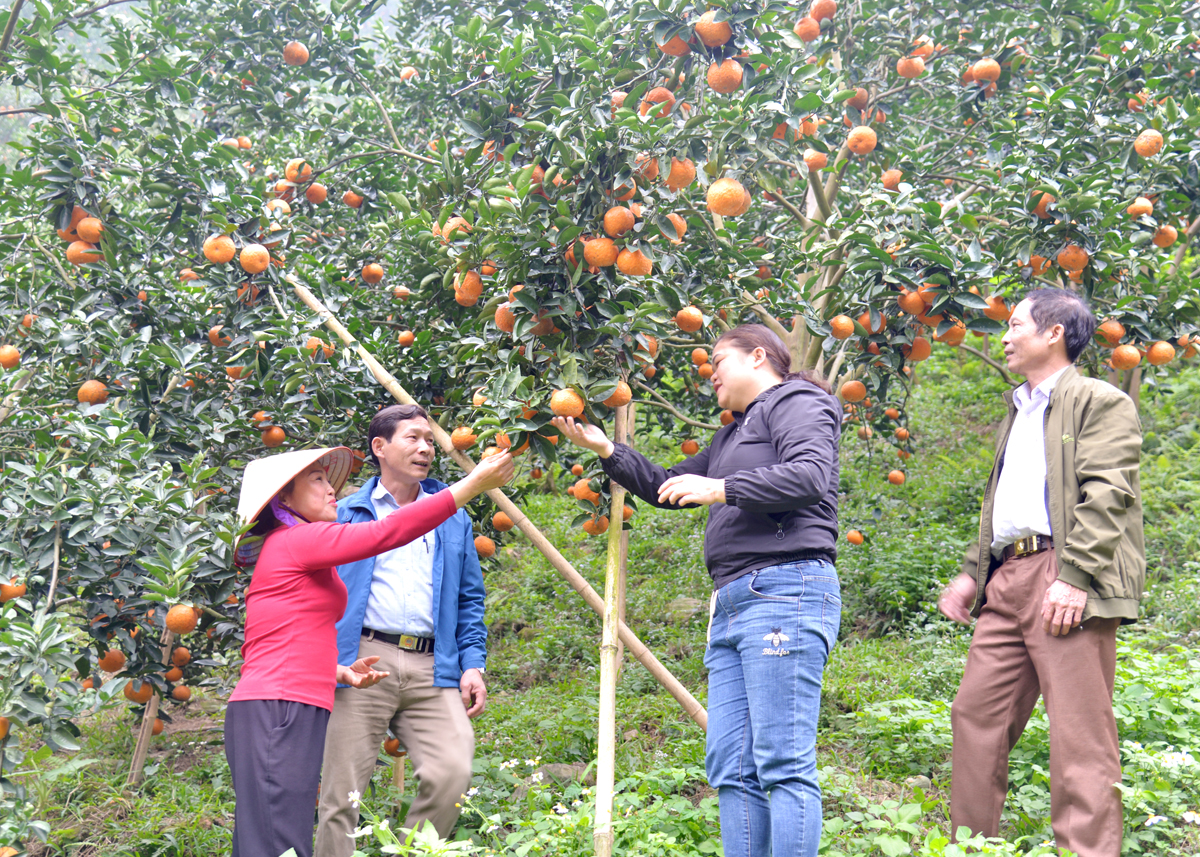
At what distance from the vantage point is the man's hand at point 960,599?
2.75 metres

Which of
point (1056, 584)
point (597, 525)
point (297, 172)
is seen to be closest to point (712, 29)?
point (597, 525)

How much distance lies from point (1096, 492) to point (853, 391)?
1.51m

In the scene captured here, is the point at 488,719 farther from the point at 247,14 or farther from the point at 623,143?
the point at 247,14

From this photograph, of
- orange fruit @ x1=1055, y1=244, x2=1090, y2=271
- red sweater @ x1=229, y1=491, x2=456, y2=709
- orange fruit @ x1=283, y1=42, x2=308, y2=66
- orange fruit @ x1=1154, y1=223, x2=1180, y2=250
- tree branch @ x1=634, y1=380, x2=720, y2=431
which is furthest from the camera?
orange fruit @ x1=283, y1=42, x2=308, y2=66

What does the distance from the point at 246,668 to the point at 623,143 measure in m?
1.75

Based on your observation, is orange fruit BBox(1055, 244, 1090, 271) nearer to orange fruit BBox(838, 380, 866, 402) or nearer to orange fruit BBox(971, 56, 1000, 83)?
orange fruit BBox(838, 380, 866, 402)

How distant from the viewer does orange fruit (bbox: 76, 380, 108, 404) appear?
10.9 feet

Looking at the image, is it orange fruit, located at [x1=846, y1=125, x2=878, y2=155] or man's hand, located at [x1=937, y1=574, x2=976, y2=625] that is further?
orange fruit, located at [x1=846, y1=125, x2=878, y2=155]

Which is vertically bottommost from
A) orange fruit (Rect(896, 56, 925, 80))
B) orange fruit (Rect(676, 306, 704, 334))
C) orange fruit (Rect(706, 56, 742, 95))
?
orange fruit (Rect(676, 306, 704, 334))

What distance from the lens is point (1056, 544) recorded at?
2420mm

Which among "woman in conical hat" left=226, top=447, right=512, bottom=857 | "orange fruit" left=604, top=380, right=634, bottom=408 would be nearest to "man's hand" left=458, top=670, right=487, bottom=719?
"woman in conical hat" left=226, top=447, right=512, bottom=857

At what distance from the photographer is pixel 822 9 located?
4.17 metres

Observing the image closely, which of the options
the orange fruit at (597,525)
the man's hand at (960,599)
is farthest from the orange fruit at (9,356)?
the man's hand at (960,599)

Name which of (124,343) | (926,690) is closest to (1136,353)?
(926,690)
